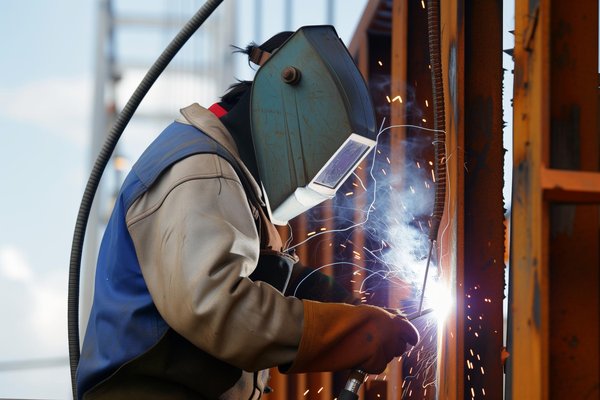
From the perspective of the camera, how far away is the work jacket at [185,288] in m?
1.93

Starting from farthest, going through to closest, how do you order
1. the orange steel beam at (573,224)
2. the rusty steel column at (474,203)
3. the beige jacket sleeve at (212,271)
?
the rusty steel column at (474,203), the beige jacket sleeve at (212,271), the orange steel beam at (573,224)

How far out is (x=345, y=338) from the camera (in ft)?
6.63

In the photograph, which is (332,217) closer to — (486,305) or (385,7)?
(385,7)

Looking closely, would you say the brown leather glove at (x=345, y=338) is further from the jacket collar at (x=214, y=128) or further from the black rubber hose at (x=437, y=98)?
the jacket collar at (x=214, y=128)

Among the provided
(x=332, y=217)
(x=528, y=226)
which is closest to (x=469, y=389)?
(x=528, y=226)

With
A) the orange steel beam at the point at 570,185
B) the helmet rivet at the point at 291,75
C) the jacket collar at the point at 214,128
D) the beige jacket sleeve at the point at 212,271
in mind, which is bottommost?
the beige jacket sleeve at the point at 212,271

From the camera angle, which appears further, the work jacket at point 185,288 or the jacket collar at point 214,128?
the jacket collar at point 214,128

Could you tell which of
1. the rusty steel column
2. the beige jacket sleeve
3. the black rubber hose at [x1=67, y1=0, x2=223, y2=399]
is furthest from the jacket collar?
the rusty steel column

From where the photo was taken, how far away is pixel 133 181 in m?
2.14

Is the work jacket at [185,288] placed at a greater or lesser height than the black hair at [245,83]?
lesser

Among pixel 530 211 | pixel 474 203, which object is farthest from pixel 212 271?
pixel 474 203

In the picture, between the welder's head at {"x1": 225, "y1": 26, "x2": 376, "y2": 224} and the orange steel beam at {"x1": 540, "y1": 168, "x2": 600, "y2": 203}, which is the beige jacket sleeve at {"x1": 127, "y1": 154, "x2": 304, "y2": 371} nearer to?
the welder's head at {"x1": 225, "y1": 26, "x2": 376, "y2": 224}

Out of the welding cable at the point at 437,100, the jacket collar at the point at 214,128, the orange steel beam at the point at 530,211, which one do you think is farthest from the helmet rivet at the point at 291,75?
the orange steel beam at the point at 530,211

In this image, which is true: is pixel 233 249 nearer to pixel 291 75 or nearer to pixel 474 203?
pixel 291 75
